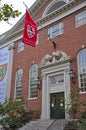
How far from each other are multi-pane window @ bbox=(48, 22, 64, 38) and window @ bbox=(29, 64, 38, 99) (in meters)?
3.31

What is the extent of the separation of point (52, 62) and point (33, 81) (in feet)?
9.37

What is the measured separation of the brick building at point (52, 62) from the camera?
1609 centimetres

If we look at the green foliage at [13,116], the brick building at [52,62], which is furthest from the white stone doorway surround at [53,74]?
the green foliage at [13,116]

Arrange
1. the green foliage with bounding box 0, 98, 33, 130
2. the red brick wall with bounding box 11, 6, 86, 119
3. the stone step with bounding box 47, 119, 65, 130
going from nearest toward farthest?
the green foliage with bounding box 0, 98, 33, 130 → the stone step with bounding box 47, 119, 65, 130 → the red brick wall with bounding box 11, 6, 86, 119

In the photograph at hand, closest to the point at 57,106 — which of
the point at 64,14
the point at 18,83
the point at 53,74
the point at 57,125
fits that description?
the point at 57,125

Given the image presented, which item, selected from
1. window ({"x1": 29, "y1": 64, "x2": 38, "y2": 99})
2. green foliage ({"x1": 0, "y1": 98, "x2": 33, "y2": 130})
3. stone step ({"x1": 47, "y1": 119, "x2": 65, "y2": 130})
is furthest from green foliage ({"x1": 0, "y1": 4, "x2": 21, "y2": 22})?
window ({"x1": 29, "y1": 64, "x2": 38, "y2": 99})

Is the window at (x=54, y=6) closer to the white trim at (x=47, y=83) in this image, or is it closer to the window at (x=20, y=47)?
the window at (x=20, y=47)

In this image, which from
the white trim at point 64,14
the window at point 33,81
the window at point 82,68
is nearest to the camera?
the window at point 82,68

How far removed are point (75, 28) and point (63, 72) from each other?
3.83 meters

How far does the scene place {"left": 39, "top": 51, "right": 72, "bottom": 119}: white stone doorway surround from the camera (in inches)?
645

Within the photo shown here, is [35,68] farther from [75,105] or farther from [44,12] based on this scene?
[75,105]

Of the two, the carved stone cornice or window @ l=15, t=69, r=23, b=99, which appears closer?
the carved stone cornice

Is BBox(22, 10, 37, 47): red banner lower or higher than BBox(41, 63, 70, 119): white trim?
higher

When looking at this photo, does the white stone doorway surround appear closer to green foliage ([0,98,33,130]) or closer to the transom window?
the transom window
